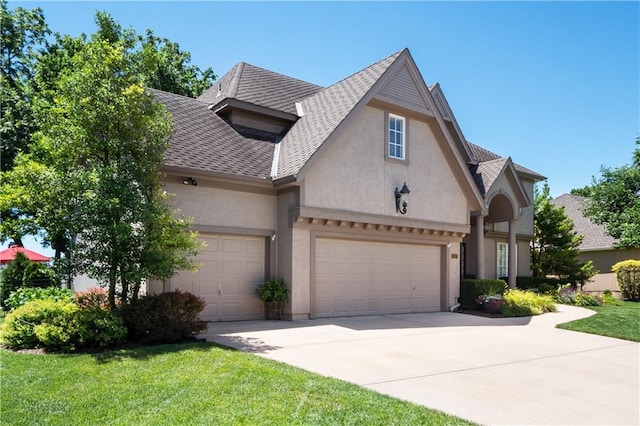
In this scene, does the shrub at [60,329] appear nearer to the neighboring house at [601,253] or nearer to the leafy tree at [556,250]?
the leafy tree at [556,250]

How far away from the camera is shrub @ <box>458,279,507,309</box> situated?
684 inches

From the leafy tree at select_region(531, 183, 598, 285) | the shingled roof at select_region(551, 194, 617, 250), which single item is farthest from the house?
the shingled roof at select_region(551, 194, 617, 250)

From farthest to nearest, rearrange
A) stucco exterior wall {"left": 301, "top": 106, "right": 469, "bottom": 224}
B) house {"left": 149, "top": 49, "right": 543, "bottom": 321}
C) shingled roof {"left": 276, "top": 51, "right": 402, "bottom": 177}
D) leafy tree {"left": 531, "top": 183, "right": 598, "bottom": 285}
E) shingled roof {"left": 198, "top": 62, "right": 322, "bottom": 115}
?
1. leafy tree {"left": 531, "top": 183, "right": 598, "bottom": 285}
2. shingled roof {"left": 198, "top": 62, "right": 322, "bottom": 115}
3. stucco exterior wall {"left": 301, "top": 106, "right": 469, "bottom": 224}
4. shingled roof {"left": 276, "top": 51, "right": 402, "bottom": 177}
5. house {"left": 149, "top": 49, "right": 543, "bottom": 321}

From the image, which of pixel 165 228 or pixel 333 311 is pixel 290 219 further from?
pixel 165 228

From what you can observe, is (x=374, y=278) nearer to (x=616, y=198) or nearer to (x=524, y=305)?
A: (x=524, y=305)

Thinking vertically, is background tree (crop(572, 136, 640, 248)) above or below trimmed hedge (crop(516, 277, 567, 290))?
above

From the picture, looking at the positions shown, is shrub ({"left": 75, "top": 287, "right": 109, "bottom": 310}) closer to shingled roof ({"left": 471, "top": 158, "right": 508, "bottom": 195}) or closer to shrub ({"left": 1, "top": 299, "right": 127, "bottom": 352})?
shrub ({"left": 1, "top": 299, "right": 127, "bottom": 352})

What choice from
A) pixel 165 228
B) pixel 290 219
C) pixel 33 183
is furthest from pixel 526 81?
pixel 33 183

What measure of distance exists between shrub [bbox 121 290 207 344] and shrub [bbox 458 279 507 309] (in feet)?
36.5

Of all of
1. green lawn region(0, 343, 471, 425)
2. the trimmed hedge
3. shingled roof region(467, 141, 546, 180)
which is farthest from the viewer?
shingled roof region(467, 141, 546, 180)

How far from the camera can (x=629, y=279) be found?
23.7m

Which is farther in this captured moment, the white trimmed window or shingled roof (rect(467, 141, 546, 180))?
shingled roof (rect(467, 141, 546, 180))

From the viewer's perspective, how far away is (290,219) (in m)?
13.1

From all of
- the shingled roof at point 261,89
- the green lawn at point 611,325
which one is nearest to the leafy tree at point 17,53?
the shingled roof at point 261,89
